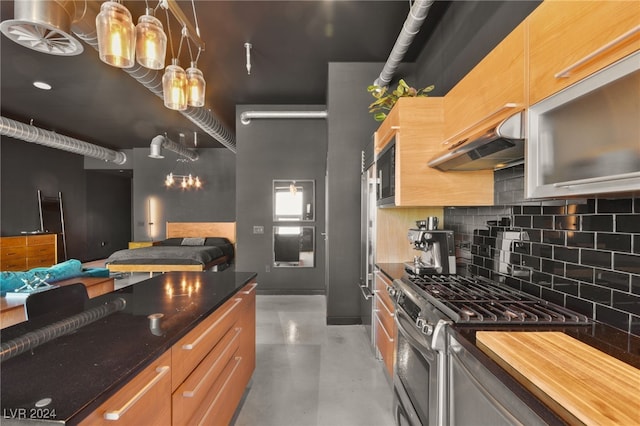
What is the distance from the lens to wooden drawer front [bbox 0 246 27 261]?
619cm

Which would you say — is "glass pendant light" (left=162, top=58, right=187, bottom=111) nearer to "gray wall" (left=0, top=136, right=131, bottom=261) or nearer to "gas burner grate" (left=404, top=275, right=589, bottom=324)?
"gas burner grate" (left=404, top=275, right=589, bottom=324)

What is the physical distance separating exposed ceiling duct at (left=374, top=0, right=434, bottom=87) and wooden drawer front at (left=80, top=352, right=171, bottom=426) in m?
2.70

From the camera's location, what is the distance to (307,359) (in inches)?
114

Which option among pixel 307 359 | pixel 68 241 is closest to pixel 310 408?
pixel 307 359

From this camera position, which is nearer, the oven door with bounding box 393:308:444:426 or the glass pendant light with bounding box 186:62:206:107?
the oven door with bounding box 393:308:444:426

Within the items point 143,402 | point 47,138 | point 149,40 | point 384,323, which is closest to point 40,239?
point 47,138

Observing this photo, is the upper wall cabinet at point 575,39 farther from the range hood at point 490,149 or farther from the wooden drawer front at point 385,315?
the wooden drawer front at point 385,315

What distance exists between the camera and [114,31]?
1.36 m

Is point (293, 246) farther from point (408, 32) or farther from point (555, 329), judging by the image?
point (555, 329)

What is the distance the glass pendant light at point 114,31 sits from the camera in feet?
4.37

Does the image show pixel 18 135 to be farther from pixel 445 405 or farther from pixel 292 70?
pixel 445 405

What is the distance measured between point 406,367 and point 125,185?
464 inches

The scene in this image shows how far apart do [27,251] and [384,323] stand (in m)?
8.27

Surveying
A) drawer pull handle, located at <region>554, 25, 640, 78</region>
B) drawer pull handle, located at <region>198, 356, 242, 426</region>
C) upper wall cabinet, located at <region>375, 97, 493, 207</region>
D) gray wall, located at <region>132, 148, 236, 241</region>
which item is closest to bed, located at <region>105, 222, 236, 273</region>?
gray wall, located at <region>132, 148, 236, 241</region>
